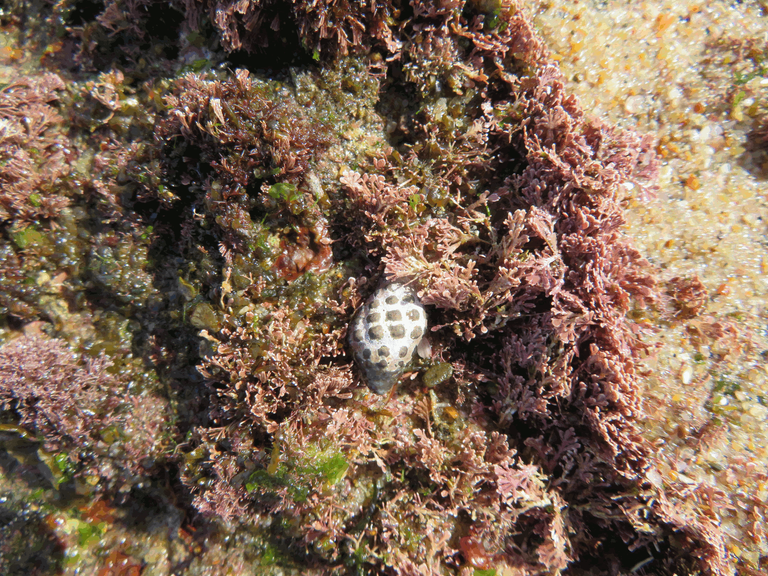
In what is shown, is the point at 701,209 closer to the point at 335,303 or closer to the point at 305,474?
the point at 335,303

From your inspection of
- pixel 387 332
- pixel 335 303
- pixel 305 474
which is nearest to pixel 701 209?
pixel 387 332

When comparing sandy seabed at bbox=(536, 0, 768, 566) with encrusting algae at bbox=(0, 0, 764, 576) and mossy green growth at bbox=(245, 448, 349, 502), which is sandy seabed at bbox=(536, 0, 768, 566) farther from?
mossy green growth at bbox=(245, 448, 349, 502)

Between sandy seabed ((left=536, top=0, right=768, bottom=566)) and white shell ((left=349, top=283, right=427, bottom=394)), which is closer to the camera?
sandy seabed ((left=536, top=0, right=768, bottom=566))

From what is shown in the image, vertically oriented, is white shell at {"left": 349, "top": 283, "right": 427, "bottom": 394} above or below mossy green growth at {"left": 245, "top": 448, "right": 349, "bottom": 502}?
above

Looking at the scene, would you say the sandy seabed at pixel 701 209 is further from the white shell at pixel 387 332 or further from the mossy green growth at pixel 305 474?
the mossy green growth at pixel 305 474

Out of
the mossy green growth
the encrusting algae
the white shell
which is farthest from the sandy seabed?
the mossy green growth

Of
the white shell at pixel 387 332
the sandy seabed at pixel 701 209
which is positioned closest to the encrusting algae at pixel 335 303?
the white shell at pixel 387 332
